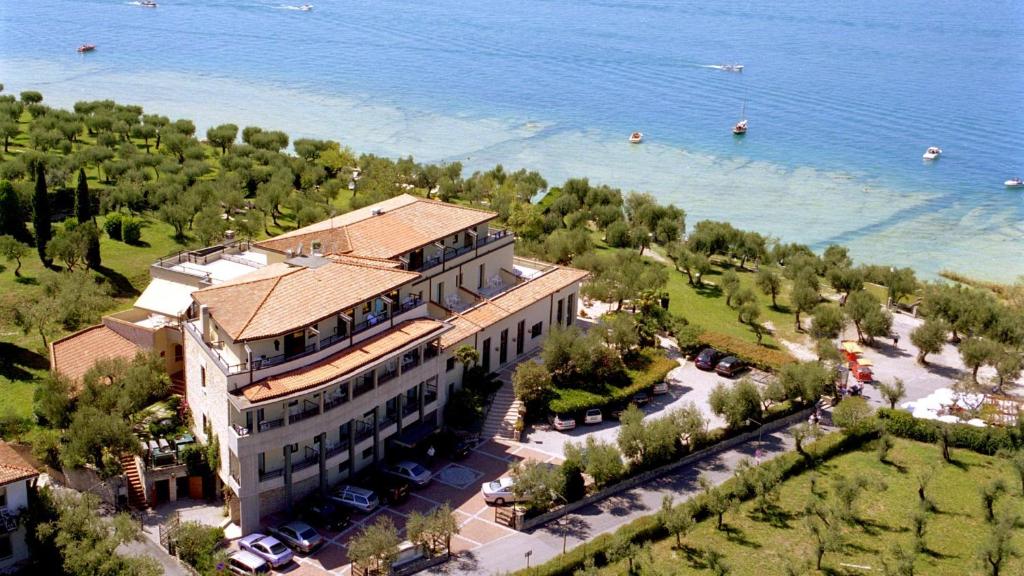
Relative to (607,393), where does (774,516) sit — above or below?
below

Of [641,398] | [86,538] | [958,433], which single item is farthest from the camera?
[641,398]

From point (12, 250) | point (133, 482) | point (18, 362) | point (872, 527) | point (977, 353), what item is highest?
point (12, 250)

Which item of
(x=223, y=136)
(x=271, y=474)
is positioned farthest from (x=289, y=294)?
(x=223, y=136)

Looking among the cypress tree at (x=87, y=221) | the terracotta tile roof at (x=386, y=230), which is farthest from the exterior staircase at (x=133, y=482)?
the cypress tree at (x=87, y=221)

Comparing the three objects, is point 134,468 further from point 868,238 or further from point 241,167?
point 868,238

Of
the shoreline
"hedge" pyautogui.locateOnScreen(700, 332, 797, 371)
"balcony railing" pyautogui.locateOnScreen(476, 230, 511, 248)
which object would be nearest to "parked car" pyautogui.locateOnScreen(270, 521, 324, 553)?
"balcony railing" pyautogui.locateOnScreen(476, 230, 511, 248)

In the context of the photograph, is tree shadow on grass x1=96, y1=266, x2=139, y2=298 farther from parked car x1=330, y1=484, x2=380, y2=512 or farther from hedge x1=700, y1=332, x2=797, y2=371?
hedge x1=700, y1=332, x2=797, y2=371

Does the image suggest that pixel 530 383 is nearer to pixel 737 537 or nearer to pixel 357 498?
pixel 357 498
